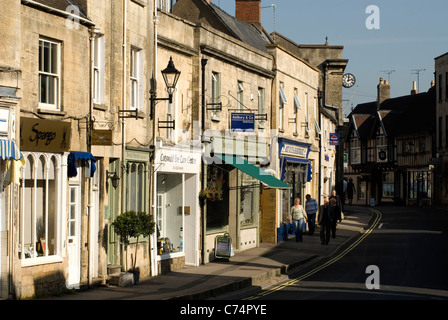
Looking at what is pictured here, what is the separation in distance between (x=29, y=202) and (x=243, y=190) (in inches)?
542

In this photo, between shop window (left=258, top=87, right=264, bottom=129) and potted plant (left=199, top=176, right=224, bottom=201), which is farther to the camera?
shop window (left=258, top=87, right=264, bottom=129)

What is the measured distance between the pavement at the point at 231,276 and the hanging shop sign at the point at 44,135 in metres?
3.25

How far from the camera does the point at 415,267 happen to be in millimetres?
23422

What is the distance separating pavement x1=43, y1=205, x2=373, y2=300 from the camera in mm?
17422

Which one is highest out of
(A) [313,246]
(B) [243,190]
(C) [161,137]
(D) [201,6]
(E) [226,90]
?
(D) [201,6]

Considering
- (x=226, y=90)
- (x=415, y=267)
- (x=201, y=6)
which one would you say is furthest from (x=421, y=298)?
(x=201, y=6)

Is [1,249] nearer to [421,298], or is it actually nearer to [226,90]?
[421,298]

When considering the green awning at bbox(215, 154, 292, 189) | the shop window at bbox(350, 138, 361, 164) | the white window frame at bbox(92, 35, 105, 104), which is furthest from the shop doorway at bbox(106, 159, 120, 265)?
the shop window at bbox(350, 138, 361, 164)

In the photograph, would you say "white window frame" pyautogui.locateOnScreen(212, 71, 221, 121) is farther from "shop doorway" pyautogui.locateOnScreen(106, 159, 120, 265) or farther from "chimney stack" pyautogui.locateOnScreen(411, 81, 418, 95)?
"chimney stack" pyautogui.locateOnScreen(411, 81, 418, 95)

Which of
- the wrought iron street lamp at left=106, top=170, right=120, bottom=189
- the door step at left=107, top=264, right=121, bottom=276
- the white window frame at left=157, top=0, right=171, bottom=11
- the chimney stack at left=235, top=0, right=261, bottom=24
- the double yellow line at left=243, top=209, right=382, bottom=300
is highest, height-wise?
the chimney stack at left=235, top=0, right=261, bottom=24

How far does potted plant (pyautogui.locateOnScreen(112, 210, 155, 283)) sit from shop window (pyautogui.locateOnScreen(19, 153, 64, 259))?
194cm

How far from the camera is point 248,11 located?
39.9m

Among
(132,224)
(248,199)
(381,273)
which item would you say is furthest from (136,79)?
(248,199)

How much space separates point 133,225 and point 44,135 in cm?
348
